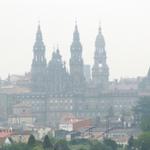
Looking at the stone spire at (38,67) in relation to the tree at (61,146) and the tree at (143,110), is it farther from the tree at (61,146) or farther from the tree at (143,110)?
the tree at (61,146)

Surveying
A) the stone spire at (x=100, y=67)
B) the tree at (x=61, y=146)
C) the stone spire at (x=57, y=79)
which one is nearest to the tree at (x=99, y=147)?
the tree at (x=61, y=146)

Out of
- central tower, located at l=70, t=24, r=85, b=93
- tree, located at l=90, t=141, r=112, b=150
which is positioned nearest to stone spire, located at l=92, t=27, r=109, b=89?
central tower, located at l=70, t=24, r=85, b=93

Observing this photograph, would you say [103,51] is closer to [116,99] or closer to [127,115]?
[116,99]

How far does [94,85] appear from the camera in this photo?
137750mm

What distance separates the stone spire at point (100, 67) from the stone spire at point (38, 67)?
6.19 metres

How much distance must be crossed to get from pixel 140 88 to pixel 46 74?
12.0m

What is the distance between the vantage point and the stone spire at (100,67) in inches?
5472

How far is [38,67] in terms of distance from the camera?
13438 centimetres

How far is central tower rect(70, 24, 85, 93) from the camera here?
133m

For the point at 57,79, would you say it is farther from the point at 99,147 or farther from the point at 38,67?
the point at 99,147

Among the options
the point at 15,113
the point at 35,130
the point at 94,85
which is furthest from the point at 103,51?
the point at 35,130

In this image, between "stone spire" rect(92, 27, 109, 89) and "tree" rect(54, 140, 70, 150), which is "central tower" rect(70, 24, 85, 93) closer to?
"stone spire" rect(92, 27, 109, 89)

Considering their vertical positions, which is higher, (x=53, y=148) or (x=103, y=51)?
(x=103, y=51)

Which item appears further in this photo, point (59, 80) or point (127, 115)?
point (59, 80)
